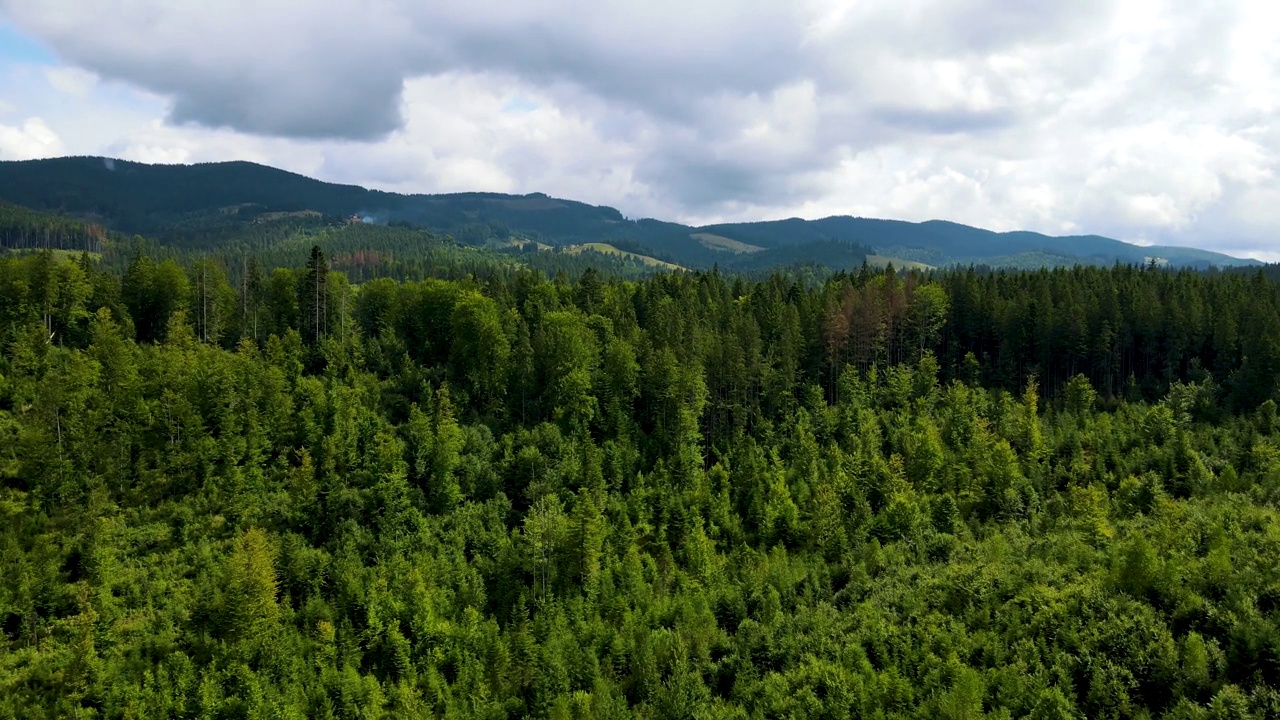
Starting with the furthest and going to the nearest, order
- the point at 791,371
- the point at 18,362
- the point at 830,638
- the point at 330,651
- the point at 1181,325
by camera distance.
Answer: the point at 1181,325, the point at 791,371, the point at 18,362, the point at 330,651, the point at 830,638

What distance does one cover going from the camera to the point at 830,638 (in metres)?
47.2

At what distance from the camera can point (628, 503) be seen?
72.0 meters

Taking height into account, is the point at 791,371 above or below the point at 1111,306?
below

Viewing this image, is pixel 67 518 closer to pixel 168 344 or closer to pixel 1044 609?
pixel 168 344

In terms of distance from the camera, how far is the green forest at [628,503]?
42938mm

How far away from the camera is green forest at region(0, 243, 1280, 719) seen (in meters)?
42.9

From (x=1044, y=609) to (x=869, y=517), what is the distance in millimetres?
25634

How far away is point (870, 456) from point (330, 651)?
58591mm

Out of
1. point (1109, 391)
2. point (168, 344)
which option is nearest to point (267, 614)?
point (168, 344)

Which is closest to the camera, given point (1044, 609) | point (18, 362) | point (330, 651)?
point (1044, 609)

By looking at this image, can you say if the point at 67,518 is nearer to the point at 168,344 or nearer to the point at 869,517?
the point at 168,344

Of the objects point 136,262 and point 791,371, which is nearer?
point 791,371

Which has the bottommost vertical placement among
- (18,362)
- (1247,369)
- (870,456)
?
(870,456)

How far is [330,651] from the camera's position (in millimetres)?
51344
